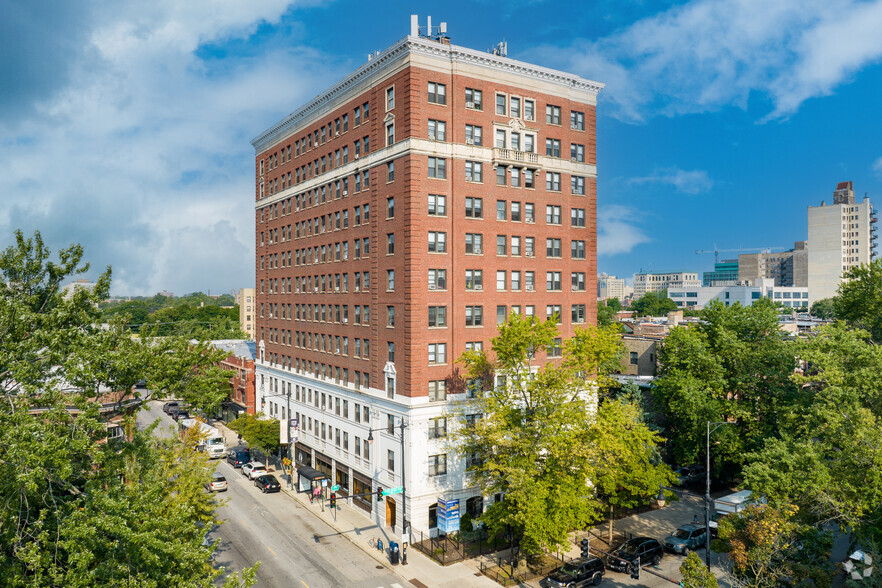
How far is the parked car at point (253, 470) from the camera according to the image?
55250mm

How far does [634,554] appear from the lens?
3634 cm

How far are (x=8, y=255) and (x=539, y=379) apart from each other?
1087 inches

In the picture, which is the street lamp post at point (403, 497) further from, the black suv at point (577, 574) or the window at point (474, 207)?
the window at point (474, 207)

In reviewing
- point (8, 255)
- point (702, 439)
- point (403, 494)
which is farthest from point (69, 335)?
point (702, 439)

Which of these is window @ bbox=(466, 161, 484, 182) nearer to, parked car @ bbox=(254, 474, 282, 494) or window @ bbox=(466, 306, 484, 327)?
window @ bbox=(466, 306, 484, 327)

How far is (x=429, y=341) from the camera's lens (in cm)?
4231

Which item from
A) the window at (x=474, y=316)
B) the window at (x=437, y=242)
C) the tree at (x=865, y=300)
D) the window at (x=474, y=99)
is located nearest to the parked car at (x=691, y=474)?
the tree at (x=865, y=300)

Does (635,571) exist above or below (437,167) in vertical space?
below

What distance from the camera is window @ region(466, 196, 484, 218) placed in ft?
146

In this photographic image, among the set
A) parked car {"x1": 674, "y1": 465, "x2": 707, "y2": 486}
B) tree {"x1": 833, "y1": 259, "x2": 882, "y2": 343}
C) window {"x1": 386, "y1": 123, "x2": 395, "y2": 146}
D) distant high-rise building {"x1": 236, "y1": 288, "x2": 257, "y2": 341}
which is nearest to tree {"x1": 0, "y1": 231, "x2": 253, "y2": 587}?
window {"x1": 386, "y1": 123, "x2": 395, "y2": 146}

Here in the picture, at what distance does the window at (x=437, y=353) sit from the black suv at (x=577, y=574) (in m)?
15.9

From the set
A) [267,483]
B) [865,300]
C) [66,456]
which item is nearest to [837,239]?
[865,300]

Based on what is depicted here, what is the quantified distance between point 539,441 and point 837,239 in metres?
205

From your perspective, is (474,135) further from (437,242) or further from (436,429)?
(436,429)
